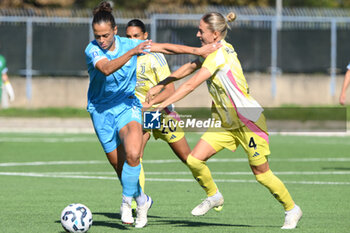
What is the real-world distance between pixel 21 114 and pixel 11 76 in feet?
11.0

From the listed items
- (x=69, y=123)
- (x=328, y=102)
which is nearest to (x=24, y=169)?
(x=69, y=123)

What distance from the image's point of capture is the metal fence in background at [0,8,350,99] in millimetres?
30719

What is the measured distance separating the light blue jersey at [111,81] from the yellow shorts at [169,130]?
1.19m

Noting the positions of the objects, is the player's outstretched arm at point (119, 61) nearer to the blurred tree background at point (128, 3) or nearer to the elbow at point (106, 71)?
the elbow at point (106, 71)

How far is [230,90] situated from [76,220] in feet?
6.86

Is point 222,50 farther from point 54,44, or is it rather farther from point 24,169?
point 54,44

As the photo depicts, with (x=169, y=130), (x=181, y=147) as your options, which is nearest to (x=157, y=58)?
(x=169, y=130)

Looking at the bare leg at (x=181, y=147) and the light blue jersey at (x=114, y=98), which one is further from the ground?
the light blue jersey at (x=114, y=98)

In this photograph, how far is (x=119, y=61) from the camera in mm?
9047

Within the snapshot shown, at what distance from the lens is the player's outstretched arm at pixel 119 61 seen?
8.96 metres

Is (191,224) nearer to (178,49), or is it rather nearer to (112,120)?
(112,120)

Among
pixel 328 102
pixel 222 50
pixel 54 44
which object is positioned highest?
pixel 222 50

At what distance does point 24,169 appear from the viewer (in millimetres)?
15820

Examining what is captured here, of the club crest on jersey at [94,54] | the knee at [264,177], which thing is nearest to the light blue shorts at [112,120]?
the club crest on jersey at [94,54]
